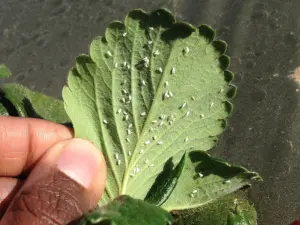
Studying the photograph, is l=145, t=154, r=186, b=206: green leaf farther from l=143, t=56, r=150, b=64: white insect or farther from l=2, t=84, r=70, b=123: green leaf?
l=2, t=84, r=70, b=123: green leaf

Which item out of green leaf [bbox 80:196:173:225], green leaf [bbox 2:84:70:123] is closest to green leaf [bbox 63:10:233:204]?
green leaf [bbox 80:196:173:225]

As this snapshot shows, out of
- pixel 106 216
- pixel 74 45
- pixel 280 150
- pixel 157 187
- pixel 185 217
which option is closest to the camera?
pixel 106 216

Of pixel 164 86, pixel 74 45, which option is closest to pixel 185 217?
pixel 164 86

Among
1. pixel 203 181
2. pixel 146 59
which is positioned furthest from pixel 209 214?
pixel 146 59

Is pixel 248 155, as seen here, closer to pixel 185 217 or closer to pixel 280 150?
pixel 280 150

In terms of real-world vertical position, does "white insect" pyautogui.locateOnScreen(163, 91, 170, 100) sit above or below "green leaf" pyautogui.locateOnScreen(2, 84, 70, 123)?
above

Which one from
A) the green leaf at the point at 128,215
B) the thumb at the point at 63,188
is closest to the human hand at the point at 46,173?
the thumb at the point at 63,188

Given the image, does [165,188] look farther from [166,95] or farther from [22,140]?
[22,140]
